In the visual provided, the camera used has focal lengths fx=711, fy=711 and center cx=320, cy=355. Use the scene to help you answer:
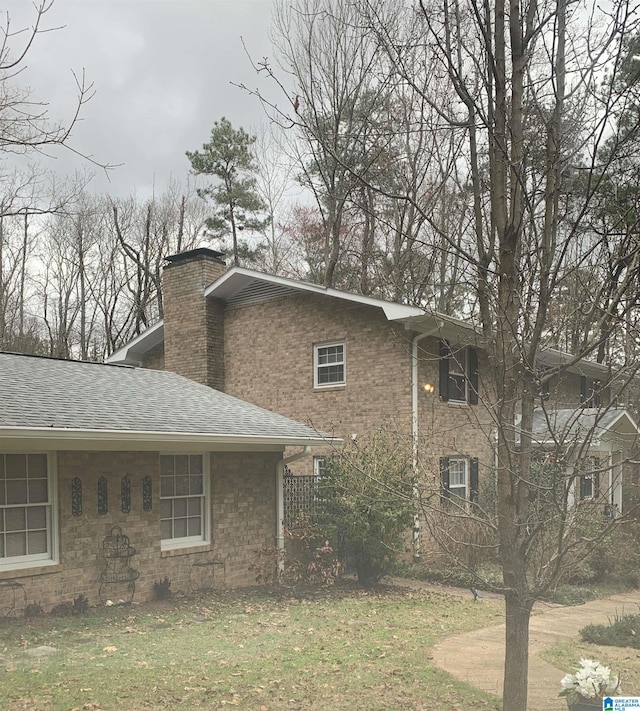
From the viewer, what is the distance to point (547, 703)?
6.18m

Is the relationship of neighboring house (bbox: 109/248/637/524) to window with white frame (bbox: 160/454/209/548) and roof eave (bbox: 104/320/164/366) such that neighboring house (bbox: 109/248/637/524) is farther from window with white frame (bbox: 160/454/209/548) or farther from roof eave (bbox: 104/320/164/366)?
window with white frame (bbox: 160/454/209/548)

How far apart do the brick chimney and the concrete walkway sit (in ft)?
33.7

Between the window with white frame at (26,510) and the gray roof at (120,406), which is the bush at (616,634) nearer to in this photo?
the gray roof at (120,406)

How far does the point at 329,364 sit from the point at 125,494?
7049 mm

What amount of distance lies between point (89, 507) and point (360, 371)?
24.1 feet

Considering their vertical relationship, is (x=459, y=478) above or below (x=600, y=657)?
above

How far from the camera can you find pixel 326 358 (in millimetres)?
16766

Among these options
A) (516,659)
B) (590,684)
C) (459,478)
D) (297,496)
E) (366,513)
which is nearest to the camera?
(590,684)

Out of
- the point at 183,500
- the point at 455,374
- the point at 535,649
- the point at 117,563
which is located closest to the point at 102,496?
the point at 117,563

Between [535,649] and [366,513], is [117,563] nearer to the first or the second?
[366,513]

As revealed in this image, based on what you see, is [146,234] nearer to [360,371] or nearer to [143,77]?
[360,371]

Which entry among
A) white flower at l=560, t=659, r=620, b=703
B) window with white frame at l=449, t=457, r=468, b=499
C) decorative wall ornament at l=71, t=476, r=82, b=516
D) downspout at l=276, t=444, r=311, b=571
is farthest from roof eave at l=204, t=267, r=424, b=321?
white flower at l=560, t=659, r=620, b=703

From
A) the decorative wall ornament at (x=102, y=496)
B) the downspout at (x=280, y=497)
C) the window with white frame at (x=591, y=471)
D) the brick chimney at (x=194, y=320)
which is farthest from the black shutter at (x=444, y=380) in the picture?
the window with white frame at (x=591, y=471)

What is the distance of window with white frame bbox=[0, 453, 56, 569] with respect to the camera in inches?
374
